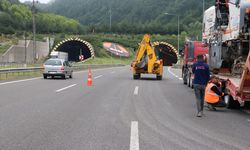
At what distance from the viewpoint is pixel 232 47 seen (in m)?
15.3

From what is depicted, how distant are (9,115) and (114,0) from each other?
7332 inches

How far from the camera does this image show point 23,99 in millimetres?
14992

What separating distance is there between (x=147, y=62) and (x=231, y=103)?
59.7ft

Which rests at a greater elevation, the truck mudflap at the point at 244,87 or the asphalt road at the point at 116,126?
the truck mudflap at the point at 244,87

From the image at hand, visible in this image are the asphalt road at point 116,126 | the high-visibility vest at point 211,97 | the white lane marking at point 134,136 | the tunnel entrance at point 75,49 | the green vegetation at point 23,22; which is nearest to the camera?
the white lane marking at point 134,136

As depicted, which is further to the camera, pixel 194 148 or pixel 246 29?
pixel 246 29

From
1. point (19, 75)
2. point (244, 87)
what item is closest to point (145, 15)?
point (19, 75)

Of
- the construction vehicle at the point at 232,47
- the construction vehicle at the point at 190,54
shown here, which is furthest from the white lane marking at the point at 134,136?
the construction vehicle at the point at 190,54

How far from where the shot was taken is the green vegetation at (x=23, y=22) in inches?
5246

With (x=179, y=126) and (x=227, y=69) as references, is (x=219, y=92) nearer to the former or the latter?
(x=227, y=69)

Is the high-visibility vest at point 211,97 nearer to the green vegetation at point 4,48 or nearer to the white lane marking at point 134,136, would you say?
the white lane marking at point 134,136

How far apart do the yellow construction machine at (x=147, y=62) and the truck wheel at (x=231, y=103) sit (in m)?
17.6

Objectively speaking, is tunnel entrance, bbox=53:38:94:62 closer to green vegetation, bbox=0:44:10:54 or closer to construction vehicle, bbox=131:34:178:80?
green vegetation, bbox=0:44:10:54

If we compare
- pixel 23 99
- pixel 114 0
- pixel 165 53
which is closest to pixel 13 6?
pixel 114 0
